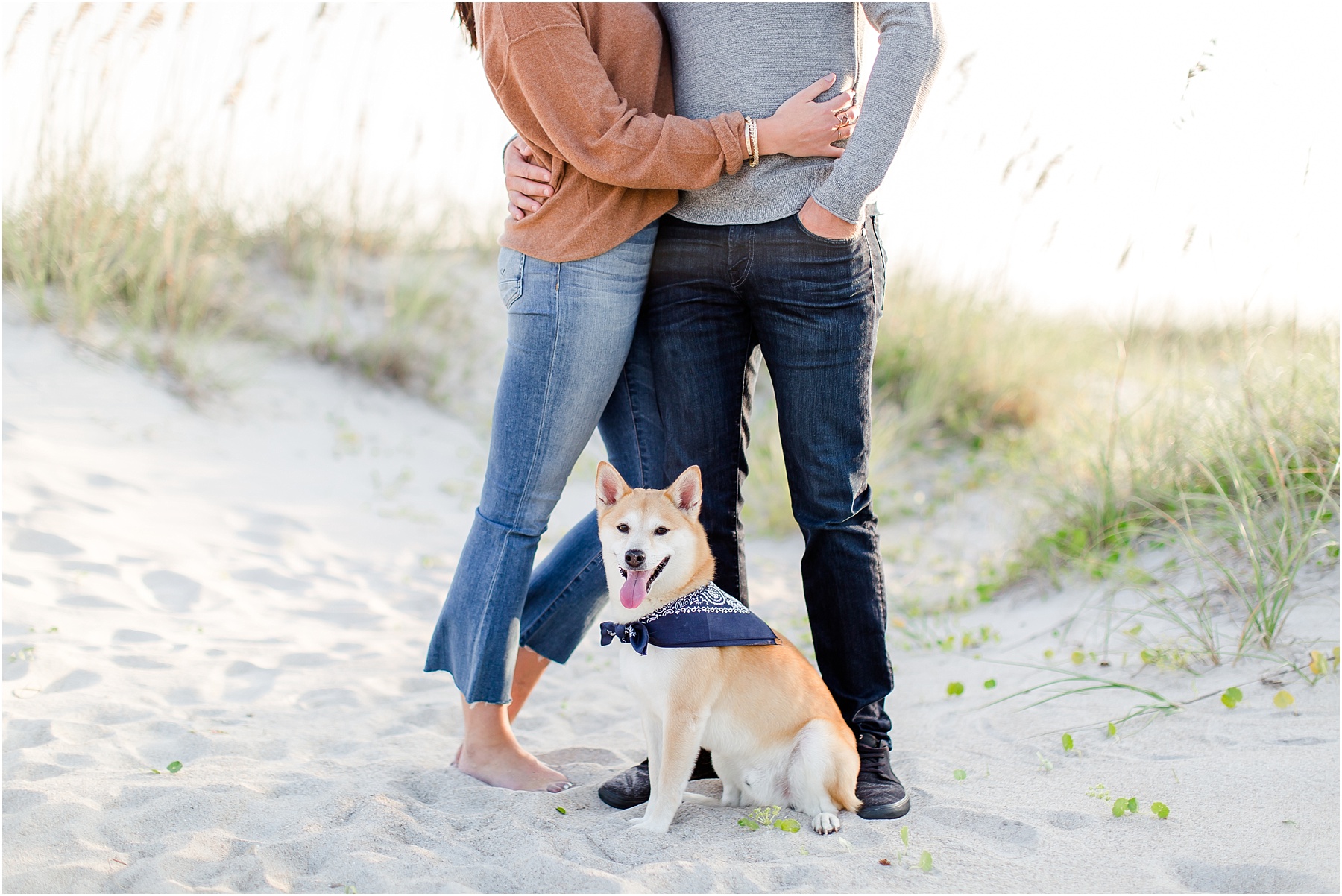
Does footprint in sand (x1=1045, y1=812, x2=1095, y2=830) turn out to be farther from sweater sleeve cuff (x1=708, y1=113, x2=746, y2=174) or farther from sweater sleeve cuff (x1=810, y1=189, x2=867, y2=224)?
sweater sleeve cuff (x1=708, y1=113, x2=746, y2=174)

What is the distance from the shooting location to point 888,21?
207cm

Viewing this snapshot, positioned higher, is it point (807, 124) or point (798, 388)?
point (807, 124)

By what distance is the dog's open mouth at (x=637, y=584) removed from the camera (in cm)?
216

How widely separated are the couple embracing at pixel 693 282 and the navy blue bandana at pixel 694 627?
248 mm

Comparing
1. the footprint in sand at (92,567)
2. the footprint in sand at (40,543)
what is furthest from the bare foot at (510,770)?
the footprint in sand at (40,543)

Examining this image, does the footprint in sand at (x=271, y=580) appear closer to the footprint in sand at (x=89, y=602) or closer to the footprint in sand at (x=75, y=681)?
the footprint in sand at (x=89, y=602)

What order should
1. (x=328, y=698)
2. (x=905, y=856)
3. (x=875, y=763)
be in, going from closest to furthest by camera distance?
(x=905, y=856) < (x=875, y=763) < (x=328, y=698)

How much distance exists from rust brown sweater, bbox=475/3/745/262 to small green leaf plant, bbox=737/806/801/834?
1.46 meters

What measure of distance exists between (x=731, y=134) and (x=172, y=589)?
322cm

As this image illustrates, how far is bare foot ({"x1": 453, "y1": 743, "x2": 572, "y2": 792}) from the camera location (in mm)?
2402

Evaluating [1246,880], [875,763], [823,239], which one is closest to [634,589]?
[875,763]

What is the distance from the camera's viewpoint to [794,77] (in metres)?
2.17

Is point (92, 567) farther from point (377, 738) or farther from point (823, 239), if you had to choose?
point (823, 239)

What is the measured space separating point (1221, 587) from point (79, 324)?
244 inches
